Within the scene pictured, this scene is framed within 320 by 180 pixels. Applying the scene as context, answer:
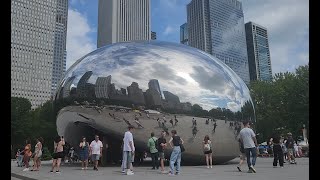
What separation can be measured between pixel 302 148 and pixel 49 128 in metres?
35.9

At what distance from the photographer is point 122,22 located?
151750mm

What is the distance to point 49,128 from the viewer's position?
54.6 meters

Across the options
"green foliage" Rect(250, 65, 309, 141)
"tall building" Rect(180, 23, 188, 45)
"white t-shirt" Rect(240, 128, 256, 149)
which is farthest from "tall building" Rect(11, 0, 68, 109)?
"white t-shirt" Rect(240, 128, 256, 149)

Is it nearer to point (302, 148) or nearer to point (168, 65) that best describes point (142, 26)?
point (302, 148)

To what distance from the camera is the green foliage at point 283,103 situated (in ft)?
136

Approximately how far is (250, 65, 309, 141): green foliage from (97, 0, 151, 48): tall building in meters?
101

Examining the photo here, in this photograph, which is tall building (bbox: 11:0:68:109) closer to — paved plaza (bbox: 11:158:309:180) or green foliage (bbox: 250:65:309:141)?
green foliage (bbox: 250:65:309:141)

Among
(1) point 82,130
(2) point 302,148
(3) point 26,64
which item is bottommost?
(2) point 302,148

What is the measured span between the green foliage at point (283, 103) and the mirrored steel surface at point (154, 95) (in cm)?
2675

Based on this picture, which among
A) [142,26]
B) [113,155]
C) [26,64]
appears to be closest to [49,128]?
[113,155]

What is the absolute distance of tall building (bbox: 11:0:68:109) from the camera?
112 metres

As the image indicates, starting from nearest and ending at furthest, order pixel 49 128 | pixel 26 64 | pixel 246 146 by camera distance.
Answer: pixel 246 146, pixel 49 128, pixel 26 64

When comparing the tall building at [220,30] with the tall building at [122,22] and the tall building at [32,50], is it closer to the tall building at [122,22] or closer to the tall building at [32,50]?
the tall building at [122,22]

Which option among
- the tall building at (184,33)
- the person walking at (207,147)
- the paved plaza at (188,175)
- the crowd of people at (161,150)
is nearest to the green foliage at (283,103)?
the crowd of people at (161,150)
